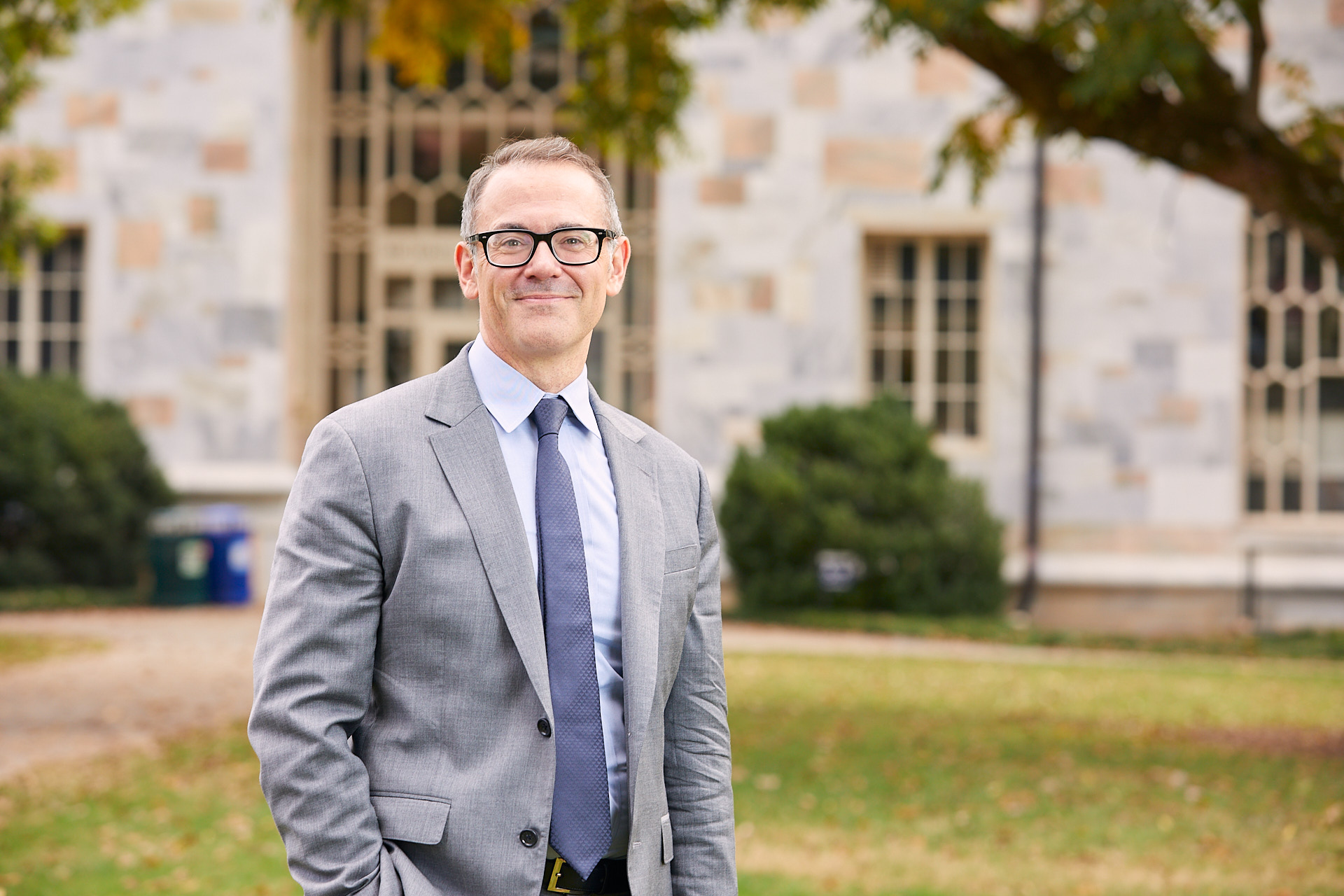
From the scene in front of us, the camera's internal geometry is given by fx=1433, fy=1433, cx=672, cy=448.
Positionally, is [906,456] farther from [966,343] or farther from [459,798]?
[459,798]

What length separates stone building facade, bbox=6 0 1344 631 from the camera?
14.9 metres

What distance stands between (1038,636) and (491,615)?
1195 cm

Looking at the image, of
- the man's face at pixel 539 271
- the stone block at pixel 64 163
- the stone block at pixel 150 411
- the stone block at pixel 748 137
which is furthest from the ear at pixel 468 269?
the stone block at pixel 64 163

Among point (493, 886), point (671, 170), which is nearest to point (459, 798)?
A: point (493, 886)

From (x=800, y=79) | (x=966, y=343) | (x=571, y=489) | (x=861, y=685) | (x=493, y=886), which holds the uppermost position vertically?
(x=800, y=79)

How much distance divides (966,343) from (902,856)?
10321 mm

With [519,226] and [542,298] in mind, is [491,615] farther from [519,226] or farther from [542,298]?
[519,226]

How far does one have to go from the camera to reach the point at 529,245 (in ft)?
7.76

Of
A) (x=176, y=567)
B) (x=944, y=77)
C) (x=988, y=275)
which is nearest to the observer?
(x=176, y=567)

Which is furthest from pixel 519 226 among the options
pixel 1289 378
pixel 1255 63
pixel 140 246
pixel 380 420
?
pixel 1289 378

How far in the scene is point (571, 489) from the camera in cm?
238

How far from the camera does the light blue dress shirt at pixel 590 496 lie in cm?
233

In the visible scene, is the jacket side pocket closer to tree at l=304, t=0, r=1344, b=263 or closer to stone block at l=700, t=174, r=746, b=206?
tree at l=304, t=0, r=1344, b=263

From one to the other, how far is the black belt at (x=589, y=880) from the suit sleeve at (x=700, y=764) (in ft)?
0.74
